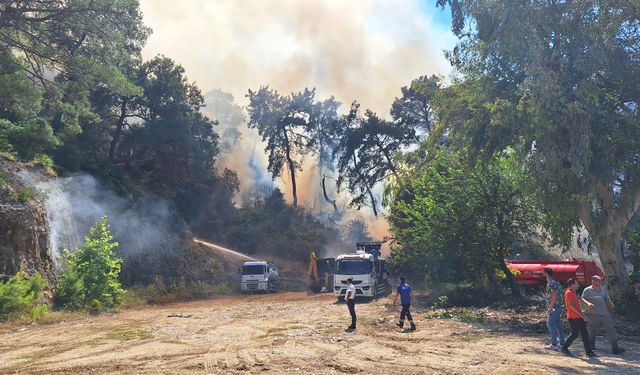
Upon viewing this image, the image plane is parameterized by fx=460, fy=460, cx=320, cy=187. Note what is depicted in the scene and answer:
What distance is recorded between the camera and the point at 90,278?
2186 centimetres

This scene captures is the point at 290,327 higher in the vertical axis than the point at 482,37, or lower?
lower

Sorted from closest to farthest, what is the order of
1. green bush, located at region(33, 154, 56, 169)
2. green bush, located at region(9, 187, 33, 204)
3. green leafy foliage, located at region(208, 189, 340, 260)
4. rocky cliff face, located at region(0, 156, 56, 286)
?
rocky cliff face, located at region(0, 156, 56, 286) < green bush, located at region(9, 187, 33, 204) < green bush, located at region(33, 154, 56, 169) < green leafy foliage, located at region(208, 189, 340, 260)

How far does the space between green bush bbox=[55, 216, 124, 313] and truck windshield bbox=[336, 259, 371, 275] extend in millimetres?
11923

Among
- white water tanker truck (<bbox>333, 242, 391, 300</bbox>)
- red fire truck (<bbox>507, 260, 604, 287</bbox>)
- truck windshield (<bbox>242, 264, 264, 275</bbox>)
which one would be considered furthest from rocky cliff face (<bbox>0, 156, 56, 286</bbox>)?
red fire truck (<bbox>507, 260, 604, 287</bbox>)

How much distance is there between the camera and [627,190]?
578 inches

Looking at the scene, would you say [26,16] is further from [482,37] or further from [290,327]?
[482,37]

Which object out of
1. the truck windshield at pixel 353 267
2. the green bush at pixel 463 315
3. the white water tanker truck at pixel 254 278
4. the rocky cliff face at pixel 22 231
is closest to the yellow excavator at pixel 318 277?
the white water tanker truck at pixel 254 278

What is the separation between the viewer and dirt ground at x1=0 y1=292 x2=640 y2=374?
959 cm

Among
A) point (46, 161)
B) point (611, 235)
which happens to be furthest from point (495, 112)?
point (46, 161)

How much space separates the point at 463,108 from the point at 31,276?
1933 cm

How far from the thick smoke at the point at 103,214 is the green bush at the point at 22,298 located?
17.2 ft

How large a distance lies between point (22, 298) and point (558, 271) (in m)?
24.7

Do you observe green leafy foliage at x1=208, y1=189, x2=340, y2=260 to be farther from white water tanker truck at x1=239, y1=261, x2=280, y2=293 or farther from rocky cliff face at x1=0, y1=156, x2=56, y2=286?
rocky cliff face at x1=0, y1=156, x2=56, y2=286

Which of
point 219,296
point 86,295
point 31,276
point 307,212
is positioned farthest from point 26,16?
point 307,212
